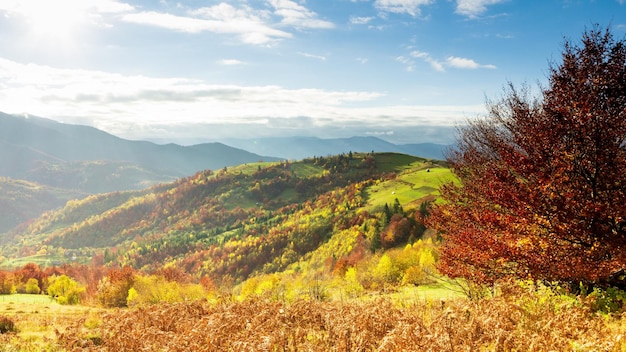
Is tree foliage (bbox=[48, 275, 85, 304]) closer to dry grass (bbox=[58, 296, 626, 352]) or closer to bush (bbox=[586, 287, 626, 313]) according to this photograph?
dry grass (bbox=[58, 296, 626, 352])

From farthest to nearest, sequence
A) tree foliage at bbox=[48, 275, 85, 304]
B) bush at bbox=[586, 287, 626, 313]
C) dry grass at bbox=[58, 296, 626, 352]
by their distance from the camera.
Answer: tree foliage at bbox=[48, 275, 85, 304]
bush at bbox=[586, 287, 626, 313]
dry grass at bbox=[58, 296, 626, 352]

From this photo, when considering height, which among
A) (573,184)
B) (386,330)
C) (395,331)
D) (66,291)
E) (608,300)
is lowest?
(66,291)

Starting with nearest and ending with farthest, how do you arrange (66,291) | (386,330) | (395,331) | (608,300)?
(395,331), (386,330), (608,300), (66,291)

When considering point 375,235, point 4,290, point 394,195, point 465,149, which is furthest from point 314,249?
point 465,149

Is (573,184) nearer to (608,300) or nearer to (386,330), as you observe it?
(608,300)

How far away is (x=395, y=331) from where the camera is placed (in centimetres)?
889

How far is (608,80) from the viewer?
13641 millimetres

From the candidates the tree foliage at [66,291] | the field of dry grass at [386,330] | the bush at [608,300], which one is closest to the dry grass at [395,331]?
the field of dry grass at [386,330]

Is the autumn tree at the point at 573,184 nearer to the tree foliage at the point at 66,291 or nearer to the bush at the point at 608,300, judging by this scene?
the bush at the point at 608,300

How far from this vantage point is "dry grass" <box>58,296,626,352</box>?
848 cm

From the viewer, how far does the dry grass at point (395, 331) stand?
27.8 ft

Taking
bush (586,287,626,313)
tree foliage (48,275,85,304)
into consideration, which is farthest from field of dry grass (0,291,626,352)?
tree foliage (48,275,85,304)

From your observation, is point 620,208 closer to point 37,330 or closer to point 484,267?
point 484,267

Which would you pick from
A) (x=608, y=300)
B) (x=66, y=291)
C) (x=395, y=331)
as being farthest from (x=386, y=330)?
(x=66, y=291)
